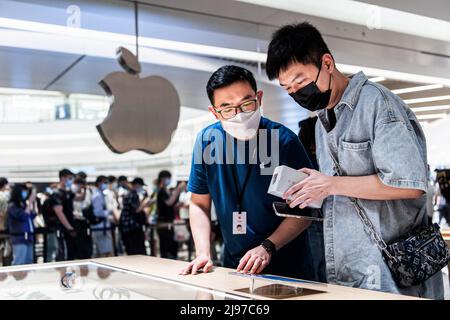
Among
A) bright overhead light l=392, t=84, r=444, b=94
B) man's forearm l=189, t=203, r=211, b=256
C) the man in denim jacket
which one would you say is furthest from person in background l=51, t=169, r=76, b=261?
the man in denim jacket

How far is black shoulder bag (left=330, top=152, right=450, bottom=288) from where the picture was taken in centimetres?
125

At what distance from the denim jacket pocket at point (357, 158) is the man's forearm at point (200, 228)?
2.00ft

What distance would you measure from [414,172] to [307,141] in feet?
4.68

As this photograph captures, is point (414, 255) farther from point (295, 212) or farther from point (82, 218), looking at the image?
point (82, 218)

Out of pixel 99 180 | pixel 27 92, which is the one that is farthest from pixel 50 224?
pixel 27 92

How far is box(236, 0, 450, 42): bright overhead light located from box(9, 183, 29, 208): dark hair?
13.3ft

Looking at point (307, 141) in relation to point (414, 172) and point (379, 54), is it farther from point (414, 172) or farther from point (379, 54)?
point (379, 54)

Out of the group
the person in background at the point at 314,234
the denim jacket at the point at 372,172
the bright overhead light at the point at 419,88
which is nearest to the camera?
the denim jacket at the point at 372,172

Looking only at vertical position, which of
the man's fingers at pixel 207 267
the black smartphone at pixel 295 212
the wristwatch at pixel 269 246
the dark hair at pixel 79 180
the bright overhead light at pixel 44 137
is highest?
the bright overhead light at pixel 44 137

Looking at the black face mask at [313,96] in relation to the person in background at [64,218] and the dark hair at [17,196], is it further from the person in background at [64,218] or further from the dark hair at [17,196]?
the dark hair at [17,196]

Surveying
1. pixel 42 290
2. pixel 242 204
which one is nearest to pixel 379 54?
pixel 242 204

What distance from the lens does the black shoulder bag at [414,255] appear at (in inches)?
49.0

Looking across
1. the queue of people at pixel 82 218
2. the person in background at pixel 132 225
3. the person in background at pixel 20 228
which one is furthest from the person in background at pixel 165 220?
the person in background at pixel 20 228

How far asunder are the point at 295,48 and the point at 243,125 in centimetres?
39
